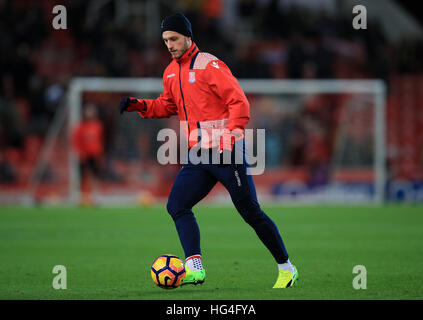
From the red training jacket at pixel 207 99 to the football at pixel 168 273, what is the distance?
105cm

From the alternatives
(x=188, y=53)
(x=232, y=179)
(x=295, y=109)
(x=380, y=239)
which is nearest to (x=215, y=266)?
(x=232, y=179)

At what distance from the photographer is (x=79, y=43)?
24.0m

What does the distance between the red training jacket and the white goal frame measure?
13.1 metres

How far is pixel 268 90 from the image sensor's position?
21.7 meters

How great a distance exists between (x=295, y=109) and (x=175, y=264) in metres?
15.7

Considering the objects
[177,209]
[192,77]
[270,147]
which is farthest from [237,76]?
[177,209]

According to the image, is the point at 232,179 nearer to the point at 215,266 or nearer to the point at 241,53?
the point at 215,266

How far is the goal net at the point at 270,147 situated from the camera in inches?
808

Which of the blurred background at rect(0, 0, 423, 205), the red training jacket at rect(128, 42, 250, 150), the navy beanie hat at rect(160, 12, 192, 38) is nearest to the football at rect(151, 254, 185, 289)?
the red training jacket at rect(128, 42, 250, 150)
